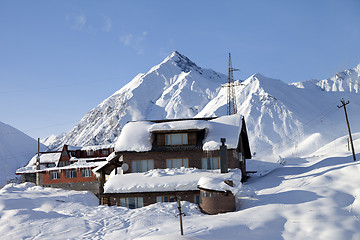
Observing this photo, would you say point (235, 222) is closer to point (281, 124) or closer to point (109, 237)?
point (109, 237)

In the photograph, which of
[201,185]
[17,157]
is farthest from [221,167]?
[17,157]

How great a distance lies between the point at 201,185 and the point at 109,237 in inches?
330

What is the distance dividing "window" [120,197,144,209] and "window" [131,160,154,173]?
14.6 feet

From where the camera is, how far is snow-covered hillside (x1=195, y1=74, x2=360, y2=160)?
115625 mm

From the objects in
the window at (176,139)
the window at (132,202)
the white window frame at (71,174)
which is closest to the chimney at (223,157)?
the window at (176,139)

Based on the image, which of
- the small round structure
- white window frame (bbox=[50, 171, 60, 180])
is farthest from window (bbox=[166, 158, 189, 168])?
white window frame (bbox=[50, 171, 60, 180])

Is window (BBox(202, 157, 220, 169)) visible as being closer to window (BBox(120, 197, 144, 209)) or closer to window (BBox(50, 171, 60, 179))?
window (BBox(120, 197, 144, 209))

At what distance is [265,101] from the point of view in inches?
5837

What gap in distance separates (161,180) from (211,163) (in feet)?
18.1

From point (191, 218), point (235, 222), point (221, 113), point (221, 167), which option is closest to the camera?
point (235, 222)

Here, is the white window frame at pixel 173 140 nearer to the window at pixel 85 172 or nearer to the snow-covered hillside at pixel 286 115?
the window at pixel 85 172

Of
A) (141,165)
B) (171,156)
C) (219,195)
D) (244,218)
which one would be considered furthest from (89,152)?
(244,218)

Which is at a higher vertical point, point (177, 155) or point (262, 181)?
point (177, 155)

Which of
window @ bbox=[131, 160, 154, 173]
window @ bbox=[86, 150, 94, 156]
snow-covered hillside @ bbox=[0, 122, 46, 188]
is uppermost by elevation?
window @ bbox=[131, 160, 154, 173]
